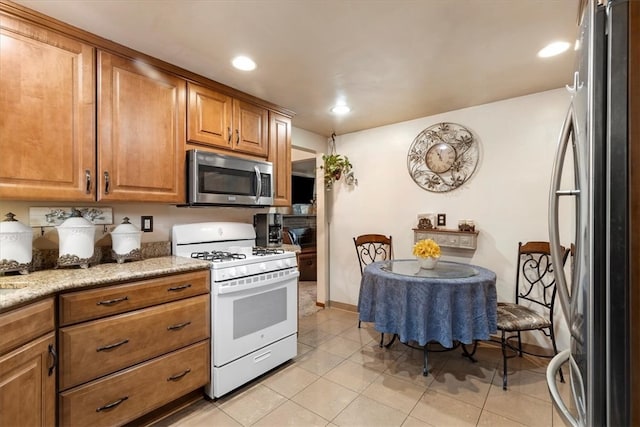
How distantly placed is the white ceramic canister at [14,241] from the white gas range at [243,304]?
0.87 metres

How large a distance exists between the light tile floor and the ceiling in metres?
2.28

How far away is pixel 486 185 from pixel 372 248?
1.42 meters

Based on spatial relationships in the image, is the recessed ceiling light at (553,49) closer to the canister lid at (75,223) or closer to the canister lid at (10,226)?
the canister lid at (75,223)

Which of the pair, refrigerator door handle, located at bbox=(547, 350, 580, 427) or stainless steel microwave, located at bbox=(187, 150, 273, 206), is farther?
stainless steel microwave, located at bbox=(187, 150, 273, 206)

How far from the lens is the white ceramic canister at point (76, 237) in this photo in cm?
175

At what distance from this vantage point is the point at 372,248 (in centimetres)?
366

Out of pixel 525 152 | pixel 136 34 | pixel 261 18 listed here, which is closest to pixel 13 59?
pixel 136 34

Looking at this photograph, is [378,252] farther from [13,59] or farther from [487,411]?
[13,59]

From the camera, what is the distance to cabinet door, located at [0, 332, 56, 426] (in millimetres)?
1116

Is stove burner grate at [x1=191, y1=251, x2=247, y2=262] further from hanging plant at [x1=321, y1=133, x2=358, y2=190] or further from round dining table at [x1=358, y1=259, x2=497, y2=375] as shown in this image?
hanging plant at [x1=321, y1=133, x2=358, y2=190]

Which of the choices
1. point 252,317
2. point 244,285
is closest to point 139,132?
point 244,285

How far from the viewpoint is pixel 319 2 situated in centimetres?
148

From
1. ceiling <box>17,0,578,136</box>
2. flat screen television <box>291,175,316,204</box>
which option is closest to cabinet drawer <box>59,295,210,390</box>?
ceiling <box>17,0,578,136</box>

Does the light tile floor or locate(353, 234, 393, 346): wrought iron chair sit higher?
locate(353, 234, 393, 346): wrought iron chair
